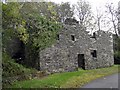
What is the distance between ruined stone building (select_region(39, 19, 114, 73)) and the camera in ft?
63.4

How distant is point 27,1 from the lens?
1541 centimetres

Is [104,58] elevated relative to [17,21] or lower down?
lower down

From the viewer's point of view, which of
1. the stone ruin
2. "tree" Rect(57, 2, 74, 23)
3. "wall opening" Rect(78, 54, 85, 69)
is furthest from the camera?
"tree" Rect(57, 2, 74, 23)

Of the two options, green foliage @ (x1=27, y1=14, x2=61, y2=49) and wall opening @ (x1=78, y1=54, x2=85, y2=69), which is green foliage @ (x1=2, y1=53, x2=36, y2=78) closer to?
green foliage @ (x1=27, y1=14, x2=61, y2=49)

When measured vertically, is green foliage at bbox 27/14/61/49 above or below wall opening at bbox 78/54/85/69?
above

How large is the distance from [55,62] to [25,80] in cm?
462

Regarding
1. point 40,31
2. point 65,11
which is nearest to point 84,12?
point 65,11

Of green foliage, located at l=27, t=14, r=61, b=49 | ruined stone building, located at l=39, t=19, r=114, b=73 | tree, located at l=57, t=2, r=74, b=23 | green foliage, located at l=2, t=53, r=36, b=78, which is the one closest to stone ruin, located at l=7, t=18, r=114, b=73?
ruined stone building, located at l=39, t=19, r=114, b=73

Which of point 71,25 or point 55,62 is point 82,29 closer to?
→ point 71,25

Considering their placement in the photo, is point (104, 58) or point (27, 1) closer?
point (27, 1)

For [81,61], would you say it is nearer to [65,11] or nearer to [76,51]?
[76,51]

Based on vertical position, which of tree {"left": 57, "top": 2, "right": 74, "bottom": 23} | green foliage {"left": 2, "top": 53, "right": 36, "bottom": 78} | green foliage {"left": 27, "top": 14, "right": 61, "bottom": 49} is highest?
tree {"left": 57, "top": 2, "right": 74, "bottom": 23}

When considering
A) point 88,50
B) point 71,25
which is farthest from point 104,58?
point 71,25

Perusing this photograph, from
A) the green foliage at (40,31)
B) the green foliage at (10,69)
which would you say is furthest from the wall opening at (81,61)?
the green foliage at (10,69)
